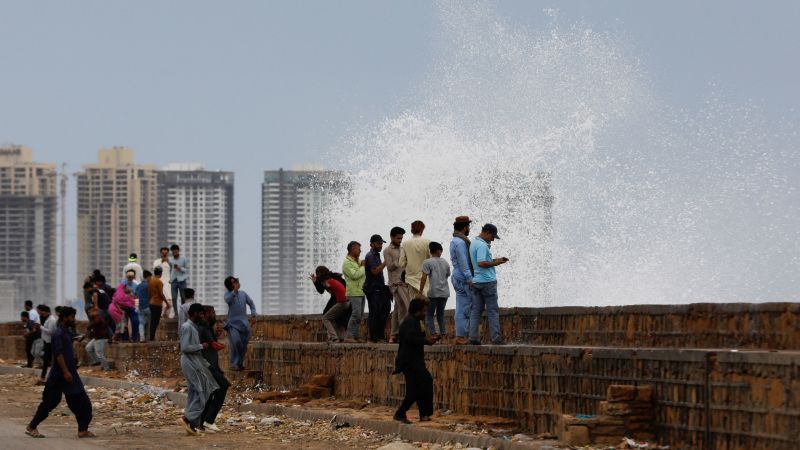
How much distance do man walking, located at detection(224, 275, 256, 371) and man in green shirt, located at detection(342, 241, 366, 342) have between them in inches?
84.8

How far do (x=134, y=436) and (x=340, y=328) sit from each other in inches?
169

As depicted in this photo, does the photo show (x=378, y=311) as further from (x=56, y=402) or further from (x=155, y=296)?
(x=155, y=296)

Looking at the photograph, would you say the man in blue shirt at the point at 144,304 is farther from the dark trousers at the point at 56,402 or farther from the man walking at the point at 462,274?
the man walking at the point at 462,274

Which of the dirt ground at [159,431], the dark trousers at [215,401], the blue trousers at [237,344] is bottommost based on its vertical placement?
the dirt ground at [159,431]

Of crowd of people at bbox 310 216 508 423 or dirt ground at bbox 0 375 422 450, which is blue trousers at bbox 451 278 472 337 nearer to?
crowd of people at bbox 310 216 508 423

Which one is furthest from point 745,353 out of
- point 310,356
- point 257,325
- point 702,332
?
point 257,325

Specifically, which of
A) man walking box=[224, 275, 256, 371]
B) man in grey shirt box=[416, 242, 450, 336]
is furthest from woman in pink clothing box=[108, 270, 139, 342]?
man in grey shirt box=[416, 242, 450, 336]

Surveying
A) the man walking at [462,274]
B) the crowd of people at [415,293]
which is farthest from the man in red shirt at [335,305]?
the man walking at [462,274]

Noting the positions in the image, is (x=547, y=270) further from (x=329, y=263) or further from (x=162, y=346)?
(x=162, y=346)

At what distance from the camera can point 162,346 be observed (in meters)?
27.7

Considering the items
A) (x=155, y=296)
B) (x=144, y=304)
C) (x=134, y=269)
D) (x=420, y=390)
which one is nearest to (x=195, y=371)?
(x=420, y=390)

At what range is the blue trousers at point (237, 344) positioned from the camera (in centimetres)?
2258

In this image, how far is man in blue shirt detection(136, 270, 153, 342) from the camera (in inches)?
1079

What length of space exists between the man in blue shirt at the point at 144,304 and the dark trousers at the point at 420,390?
11.5 meters
